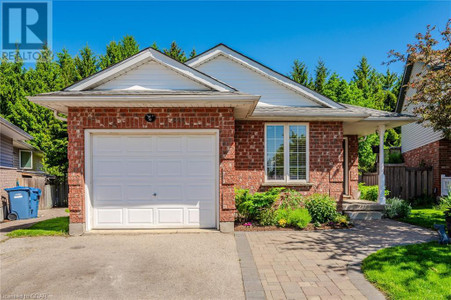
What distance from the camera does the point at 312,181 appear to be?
30.9ft

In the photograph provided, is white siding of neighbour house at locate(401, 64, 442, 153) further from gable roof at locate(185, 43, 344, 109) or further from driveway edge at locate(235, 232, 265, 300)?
driveway edge at locate(235, 232, 265, 300)

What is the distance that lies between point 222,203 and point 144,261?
2.63m

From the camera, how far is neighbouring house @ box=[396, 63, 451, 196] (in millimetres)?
12469

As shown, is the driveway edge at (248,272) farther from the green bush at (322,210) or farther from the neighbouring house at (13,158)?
the neighbouring house at (13,158)

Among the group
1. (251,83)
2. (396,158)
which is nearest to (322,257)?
(251,83)

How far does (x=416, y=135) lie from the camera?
15641 millimetres

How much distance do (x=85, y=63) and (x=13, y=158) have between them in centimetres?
1064

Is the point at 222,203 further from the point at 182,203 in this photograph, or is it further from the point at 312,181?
the point at 312,181

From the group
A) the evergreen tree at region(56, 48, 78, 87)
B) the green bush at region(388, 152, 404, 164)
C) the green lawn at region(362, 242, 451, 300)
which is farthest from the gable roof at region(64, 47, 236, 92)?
the evergreen tree at region(56, 48, 78, 87)

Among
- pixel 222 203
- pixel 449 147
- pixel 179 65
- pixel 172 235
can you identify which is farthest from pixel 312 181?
pixel 449 147

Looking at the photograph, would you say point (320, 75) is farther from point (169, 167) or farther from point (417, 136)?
point (169, 167)

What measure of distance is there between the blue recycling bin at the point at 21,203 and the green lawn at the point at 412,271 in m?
12.6

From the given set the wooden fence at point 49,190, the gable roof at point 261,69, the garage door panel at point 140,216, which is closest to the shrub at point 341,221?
the gable roof at point 261,69

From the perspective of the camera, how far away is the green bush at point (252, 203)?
815 cm
